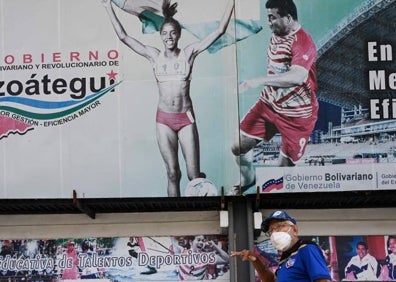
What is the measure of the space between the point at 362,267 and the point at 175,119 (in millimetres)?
3851

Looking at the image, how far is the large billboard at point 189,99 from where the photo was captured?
11.2 m

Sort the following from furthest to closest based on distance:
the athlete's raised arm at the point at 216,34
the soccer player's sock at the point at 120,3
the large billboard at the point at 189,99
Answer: the soccer player's sock at the point at 120,3 → the athlete's raised arm at the point at 216,34 → the large billboard at the point at 189,99

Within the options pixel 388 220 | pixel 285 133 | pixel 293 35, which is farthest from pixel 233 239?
pixel 293 35

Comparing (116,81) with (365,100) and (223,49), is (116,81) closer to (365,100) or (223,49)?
(223,49)

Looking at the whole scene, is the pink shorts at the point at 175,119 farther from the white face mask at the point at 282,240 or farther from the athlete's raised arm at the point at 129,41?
the white face mask at the point at 282,240

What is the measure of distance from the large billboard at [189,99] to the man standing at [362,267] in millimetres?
1311

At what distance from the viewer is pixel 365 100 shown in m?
11.2

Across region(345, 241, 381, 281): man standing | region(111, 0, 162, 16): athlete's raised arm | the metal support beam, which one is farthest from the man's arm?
region(111, 0, 162, 16): athlete's raised arm

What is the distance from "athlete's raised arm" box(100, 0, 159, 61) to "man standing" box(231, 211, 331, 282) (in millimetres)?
7291

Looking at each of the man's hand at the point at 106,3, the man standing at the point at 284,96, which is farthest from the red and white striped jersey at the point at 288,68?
the man's hand at the point at 106,3

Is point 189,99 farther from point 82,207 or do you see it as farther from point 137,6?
point 82,207

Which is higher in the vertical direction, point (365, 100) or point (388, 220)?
point (365, 100)

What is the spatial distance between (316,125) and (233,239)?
A: 2.25 m

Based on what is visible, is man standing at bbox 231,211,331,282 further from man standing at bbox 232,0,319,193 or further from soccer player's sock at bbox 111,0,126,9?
soccer player's sock at bbox 111,0,126,9
